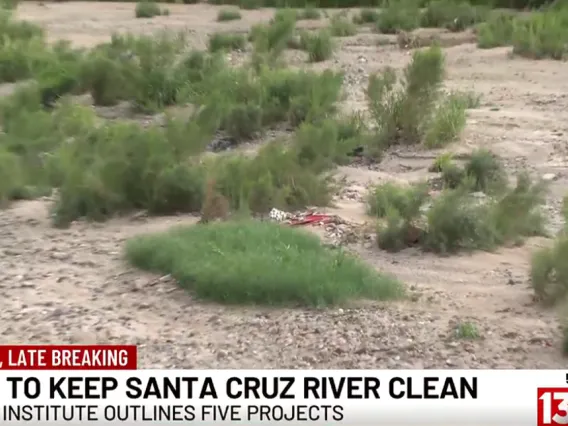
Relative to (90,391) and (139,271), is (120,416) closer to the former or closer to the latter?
(90,391)

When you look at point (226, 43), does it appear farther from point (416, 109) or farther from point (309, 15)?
point (416, 109)

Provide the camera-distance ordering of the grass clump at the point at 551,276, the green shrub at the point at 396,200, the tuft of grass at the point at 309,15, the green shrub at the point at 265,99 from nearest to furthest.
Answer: the grass clump at the point at 551,276, the green shrub at the point at 396,200, the green shrub at the point at 265,99, the tuft of grass at the point at 309,15

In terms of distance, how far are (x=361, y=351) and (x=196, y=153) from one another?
3.82 m

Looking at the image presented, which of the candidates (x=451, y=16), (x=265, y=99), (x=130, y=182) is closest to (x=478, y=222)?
(x=130, y=182)

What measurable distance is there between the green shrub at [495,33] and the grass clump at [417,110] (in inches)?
171

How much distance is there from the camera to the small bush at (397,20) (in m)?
18.4

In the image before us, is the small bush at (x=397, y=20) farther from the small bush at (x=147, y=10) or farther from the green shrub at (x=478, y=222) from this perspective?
the green shrub at (x=478, y=222)

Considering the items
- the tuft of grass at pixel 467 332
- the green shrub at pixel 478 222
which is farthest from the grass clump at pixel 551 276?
the green shrub at pixel 478 222

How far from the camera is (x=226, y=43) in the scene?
1670 cm

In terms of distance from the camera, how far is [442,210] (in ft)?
24.0

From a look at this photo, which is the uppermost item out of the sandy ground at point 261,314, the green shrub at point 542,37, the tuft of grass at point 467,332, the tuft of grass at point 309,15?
the green shrub at point 542,37

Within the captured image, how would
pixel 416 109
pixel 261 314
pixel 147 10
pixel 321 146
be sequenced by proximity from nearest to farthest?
pixel 261 314
pixel 321 146
pixel 416 109
pixel 147 10

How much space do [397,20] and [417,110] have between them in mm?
7972

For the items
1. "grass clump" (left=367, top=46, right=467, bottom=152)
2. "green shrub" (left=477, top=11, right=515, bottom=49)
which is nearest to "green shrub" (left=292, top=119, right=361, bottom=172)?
"grass clump" (left=367, top=46, right=467, bottom=152)
